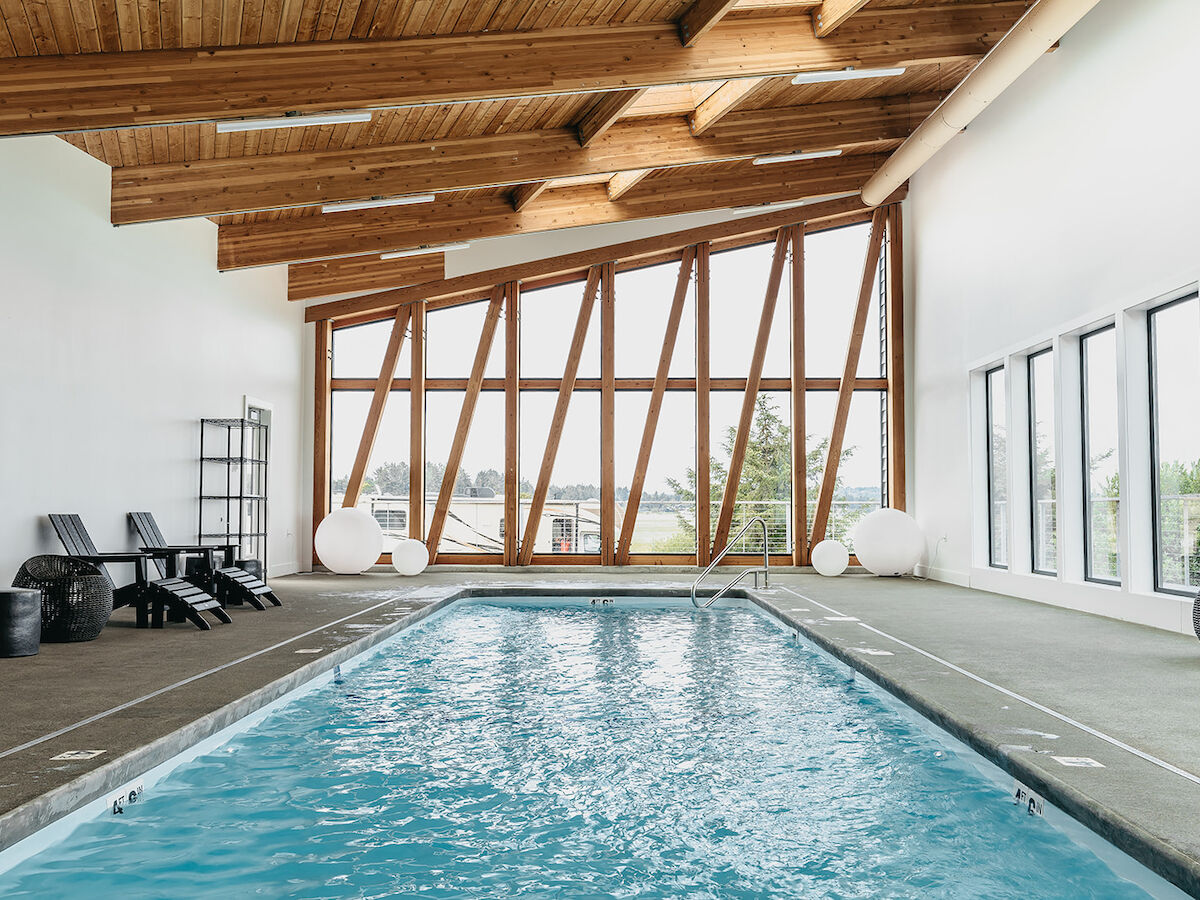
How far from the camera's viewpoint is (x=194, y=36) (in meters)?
6.19

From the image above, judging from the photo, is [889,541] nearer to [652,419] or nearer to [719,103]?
[652,419]

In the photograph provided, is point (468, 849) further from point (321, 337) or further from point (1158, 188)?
point (321, 337)

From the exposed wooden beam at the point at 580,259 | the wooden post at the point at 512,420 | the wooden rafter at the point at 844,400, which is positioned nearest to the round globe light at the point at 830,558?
the wooden rafter at the point at 844,400

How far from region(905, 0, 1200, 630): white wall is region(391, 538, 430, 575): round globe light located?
6.20 metres

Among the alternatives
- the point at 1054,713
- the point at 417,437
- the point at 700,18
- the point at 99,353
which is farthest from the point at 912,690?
the point at 417,437

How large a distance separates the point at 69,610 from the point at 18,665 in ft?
2.77

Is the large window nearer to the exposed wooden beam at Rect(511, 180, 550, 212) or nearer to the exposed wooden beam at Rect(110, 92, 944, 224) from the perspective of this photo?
the exposed wooden beam at Rect(511, 180, 550, 212)

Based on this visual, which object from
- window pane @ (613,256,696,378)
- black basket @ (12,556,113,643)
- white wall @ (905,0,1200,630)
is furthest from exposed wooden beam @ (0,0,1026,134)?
window pane @ (613,256,696,378)

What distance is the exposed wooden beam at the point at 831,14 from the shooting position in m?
7.36

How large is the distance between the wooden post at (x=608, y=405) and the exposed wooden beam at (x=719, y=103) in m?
3.54

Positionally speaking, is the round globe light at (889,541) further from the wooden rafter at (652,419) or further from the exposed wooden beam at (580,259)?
the exposed wooden beam at (580,259)

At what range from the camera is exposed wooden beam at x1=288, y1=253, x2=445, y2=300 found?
40.5 ft

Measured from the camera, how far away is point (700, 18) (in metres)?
6.88

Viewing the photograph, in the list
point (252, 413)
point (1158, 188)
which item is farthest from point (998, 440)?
point (252, 413)
